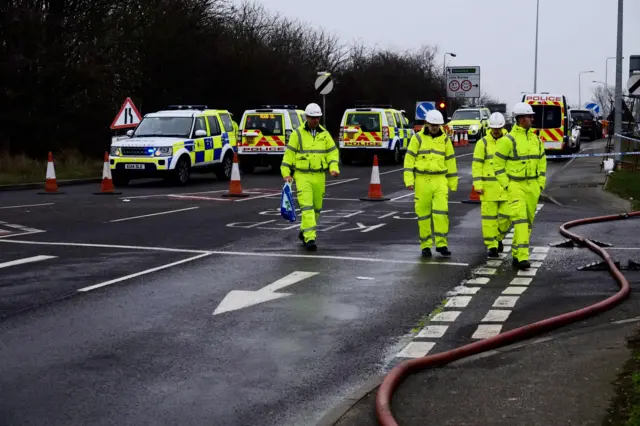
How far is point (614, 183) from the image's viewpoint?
25.7 m

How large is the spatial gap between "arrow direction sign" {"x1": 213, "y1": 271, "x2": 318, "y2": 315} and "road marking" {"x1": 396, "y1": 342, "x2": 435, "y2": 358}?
199cm

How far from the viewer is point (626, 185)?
2484cm

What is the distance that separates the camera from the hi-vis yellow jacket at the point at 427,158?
41.2 feet

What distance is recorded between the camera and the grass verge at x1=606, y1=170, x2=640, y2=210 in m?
22.0

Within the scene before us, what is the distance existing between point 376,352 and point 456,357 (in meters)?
0.70

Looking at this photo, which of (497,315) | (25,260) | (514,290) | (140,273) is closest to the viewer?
(497,315)

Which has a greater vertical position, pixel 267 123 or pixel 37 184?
pixel 267 123

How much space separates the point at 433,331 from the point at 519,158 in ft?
13.7

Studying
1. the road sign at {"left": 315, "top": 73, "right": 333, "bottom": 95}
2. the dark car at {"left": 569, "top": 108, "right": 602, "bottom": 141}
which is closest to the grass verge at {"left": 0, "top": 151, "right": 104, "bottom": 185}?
the road sign at {"left": 315, "top": 73, "right": 333, "bottom": 95}

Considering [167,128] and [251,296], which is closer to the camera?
[251,296]

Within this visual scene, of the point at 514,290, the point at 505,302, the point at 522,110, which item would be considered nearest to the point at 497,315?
the point at 505,302

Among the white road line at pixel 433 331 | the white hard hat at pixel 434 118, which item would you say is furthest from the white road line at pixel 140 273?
the white road line at pixel 433 331

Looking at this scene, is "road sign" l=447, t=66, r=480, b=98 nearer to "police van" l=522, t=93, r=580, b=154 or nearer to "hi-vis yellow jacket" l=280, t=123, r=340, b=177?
"police van" l=522, t=93, r=580, b=154

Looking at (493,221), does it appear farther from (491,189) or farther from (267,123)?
(267,123)
